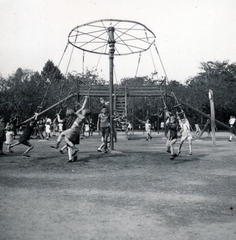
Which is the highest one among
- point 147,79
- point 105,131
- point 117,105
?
point 147,79

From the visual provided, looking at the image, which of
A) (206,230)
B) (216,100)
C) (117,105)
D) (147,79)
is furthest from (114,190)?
(147,79)

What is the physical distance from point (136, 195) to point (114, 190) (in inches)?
22.9

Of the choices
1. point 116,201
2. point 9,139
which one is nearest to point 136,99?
point 9,139

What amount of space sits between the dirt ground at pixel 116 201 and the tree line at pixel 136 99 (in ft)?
47.3

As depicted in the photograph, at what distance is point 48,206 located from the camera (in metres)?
5.04

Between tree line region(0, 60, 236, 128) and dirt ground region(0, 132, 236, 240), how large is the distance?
1441cm

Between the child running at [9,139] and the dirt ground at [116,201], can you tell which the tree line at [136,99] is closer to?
the child running at [9,139]

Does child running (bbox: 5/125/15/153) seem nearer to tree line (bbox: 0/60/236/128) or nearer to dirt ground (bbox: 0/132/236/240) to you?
dirt ground (bbox: 0/132/236/240)

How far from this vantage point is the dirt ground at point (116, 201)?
3.97m

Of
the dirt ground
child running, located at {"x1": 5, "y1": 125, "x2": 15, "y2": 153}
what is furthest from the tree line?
the dirt ground

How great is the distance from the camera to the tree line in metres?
30.5

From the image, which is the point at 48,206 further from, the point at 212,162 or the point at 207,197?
the point at 212,162

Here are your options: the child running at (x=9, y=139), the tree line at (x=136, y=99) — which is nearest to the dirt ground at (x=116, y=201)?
the child running at (x=9, y=139)

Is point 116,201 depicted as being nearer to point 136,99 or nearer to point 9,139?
point 9,139
